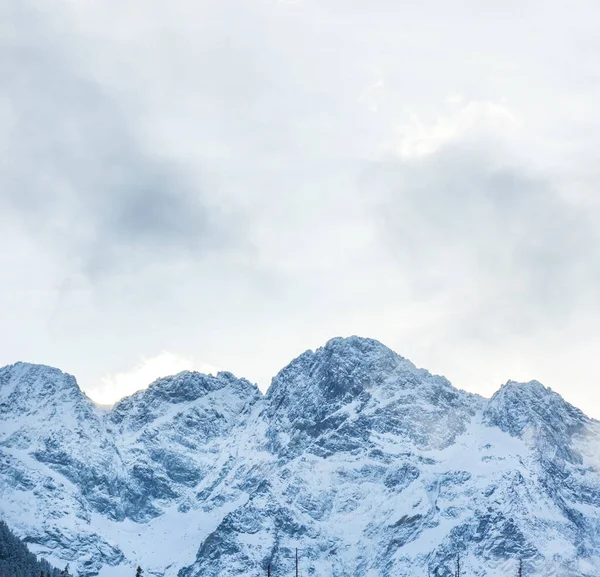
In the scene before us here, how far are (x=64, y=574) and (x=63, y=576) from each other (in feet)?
1.11

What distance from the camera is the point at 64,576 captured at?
162875 millimetres

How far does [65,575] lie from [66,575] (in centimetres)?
19

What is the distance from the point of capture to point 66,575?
16088 centimetres

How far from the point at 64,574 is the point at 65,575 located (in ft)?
9.80

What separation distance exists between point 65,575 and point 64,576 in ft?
6.57

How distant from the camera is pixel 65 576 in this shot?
161125mm

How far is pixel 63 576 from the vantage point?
164 m

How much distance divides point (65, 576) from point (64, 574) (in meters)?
2.84

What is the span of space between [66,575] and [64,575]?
7.85ft

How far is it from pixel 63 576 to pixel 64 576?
1.20 meters

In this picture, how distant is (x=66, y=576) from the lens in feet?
527

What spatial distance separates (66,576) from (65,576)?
1.82ft
